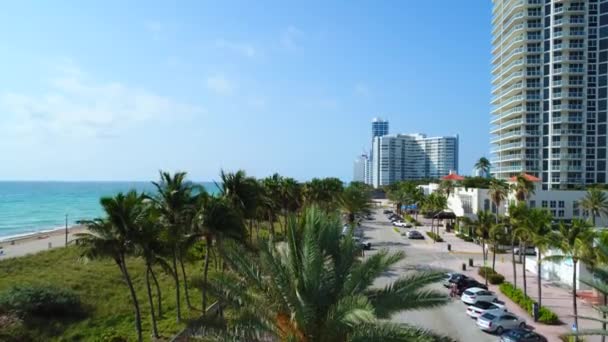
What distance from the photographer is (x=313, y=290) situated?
9242 millimetres

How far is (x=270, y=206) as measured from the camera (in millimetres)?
41438

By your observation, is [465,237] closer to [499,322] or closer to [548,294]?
[548,294]

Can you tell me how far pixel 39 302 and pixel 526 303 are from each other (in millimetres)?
27814

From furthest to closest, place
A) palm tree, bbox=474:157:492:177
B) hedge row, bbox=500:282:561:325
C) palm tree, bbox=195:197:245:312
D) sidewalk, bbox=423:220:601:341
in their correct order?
palm tree, bbox=474:157:492:177 → hedge row, bbox=500:282:561:325 → sidewalk, bbox=423:220:601:341 → palm tree, bbox=195:197:245:312

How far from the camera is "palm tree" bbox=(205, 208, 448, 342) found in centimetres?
895

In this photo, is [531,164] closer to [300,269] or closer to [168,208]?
[168,208]

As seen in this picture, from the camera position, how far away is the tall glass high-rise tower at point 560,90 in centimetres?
7656

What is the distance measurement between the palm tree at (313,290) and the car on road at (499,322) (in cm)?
1511

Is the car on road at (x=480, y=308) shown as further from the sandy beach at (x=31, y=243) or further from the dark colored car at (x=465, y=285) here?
the sandy beach at (x=31, y=243)

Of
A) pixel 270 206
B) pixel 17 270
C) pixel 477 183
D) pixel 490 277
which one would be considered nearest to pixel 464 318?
pixel 490 277

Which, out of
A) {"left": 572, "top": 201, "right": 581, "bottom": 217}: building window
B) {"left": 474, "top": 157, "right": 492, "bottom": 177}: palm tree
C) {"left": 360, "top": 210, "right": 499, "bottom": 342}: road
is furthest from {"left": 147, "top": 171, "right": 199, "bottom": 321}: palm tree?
{"left": 474, "top": 157, "right": 492, "bottom": 177}: palm tree

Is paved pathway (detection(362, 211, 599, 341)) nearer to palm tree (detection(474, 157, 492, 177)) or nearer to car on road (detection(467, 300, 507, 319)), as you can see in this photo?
car on road (detection(467, 300, 507, 319))

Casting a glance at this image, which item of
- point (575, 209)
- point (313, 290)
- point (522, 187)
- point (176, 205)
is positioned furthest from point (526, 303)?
point (575, 209)

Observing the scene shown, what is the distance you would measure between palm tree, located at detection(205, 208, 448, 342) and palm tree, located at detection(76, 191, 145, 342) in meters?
8.77
